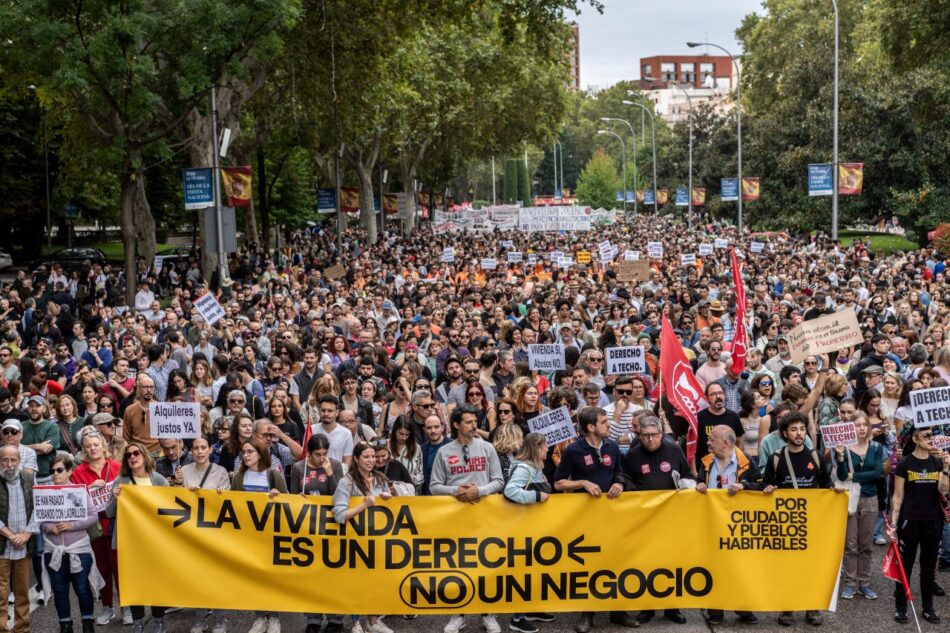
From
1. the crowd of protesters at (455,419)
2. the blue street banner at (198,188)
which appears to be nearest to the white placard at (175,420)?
the crowd of protesters at (455,419)

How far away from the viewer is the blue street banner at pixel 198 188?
27.2 meters

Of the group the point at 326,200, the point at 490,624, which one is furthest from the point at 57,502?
the point at 326,200

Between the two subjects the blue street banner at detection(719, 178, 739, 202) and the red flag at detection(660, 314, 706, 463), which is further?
the blue street banner at detection(719, 178, 739, 202)

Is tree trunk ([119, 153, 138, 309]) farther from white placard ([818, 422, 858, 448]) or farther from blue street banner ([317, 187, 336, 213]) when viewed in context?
blue street banner ([317, 187, 336, 213])

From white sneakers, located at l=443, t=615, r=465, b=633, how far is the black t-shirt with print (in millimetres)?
3273

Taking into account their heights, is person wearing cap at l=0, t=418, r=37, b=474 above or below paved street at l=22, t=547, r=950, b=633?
above

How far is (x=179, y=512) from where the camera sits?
8531 mm

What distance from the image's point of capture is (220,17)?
22.4 metres

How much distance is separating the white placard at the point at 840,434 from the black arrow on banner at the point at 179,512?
15.1 feet

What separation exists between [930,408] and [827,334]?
3930mm

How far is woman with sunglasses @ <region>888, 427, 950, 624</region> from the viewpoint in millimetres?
8766

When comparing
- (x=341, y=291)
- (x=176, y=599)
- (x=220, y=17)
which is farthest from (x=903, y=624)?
(x=220, y=17)

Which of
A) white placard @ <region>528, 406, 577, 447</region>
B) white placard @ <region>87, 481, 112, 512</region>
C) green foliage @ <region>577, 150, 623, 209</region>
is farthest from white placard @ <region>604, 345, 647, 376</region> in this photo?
green foliage @ <region>577, 150, 623, 209</region>

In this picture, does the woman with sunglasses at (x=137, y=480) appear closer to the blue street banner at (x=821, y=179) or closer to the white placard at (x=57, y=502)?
the white placard at (x=57, y=502)
